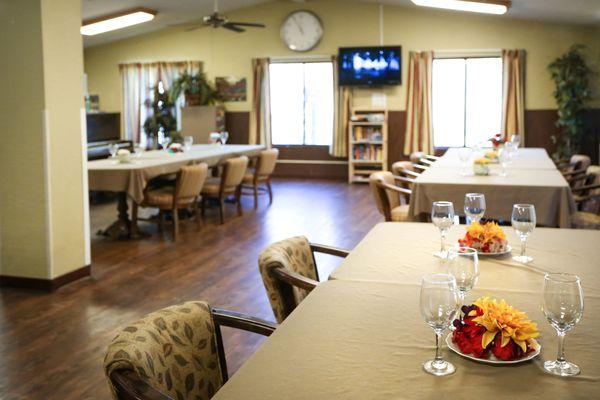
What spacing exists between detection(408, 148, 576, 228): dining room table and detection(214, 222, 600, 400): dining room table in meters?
2.19

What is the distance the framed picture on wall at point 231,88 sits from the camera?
42.7 ft

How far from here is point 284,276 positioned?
8.54 feet

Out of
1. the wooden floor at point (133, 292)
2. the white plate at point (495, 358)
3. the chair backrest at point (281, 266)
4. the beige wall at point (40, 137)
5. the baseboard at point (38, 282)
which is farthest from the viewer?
the baseboard at point (38, 282)

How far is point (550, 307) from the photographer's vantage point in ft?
5.06

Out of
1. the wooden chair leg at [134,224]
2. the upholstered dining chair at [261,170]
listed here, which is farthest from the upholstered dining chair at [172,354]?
the upholstered dining chair at [261,170]

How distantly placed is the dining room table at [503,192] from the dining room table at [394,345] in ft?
7.19

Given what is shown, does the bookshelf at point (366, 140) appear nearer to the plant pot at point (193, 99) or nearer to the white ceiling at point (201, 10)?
the white ceiling at point (201, 10)

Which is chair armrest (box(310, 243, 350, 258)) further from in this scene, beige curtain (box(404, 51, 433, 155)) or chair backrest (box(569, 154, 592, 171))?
beige curtain (box(404, 51, 433, 155))

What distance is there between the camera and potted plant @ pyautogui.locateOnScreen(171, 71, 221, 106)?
12.6 m

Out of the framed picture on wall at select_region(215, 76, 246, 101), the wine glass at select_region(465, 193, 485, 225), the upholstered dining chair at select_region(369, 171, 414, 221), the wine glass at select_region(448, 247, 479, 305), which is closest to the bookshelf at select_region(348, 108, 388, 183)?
the framed picture on wall at select_region(215, 76, 246, 101)

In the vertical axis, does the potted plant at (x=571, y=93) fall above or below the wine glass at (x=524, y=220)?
above

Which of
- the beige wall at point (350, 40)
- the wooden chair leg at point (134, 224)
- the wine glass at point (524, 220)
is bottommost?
the wooden chair leg at point (134, 224)

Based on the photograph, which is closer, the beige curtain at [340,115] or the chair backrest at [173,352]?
the chair backrest at [173,352]

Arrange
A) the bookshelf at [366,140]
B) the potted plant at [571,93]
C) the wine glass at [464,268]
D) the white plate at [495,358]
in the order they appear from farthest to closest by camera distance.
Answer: the bookshelf at [366,140]
the potted plant at [571,93]
the wine glass at [464,268]
the white plate at [495,358]
